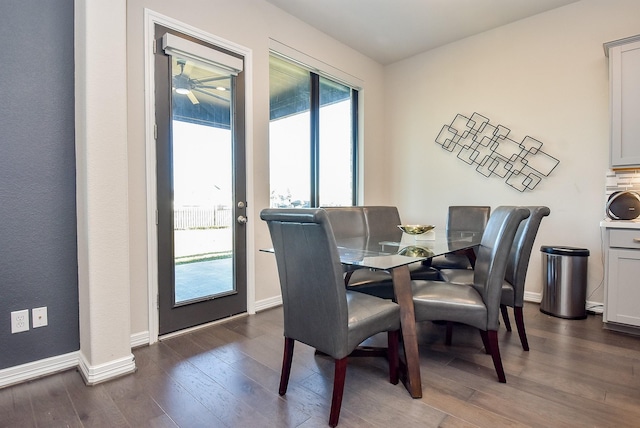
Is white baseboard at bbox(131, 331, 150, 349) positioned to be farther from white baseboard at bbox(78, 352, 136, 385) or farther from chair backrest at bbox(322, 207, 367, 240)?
chair backrest at bbox(322, 207, 367, 240)

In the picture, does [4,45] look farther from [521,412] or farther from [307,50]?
[521,412]

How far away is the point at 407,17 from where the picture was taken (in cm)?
335

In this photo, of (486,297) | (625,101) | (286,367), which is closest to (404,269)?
(486,297)

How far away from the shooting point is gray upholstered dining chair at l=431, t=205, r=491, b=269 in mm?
3012

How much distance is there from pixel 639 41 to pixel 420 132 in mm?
Result: 2084

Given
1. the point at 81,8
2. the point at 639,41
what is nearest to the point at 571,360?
the point at 639,41

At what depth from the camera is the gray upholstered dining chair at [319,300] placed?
142cm

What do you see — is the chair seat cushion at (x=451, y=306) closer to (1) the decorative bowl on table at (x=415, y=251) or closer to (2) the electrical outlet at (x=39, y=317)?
(1) the decorative bowl on table at (x=415, y=251)

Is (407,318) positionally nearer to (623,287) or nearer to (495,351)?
(495,351)

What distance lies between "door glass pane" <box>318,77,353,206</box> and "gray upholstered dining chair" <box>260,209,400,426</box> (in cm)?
227

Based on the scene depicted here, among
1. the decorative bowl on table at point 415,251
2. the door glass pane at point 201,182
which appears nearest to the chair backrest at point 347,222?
the decorative bowl on table at point 415,251

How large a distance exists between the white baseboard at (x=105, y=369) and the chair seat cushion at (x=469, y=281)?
85.7 inches

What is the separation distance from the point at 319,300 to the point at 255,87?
89.1 inches

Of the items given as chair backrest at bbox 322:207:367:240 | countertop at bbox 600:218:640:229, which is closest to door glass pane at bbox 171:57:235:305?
chair backrest at bbox 322:207:367:240
